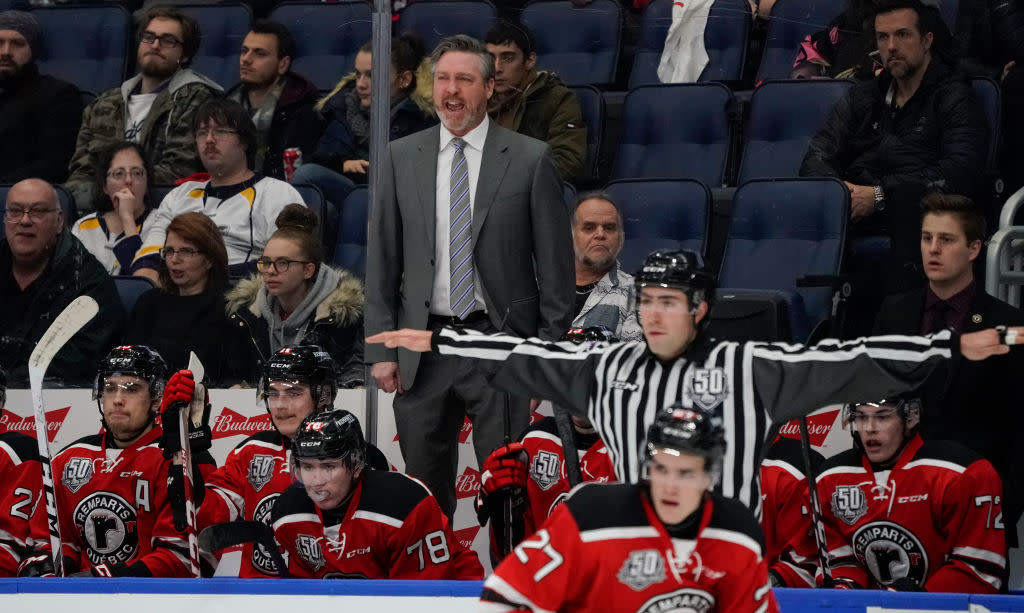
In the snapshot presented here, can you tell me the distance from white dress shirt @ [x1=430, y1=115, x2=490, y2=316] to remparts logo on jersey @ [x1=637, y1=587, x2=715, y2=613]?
1292 mm

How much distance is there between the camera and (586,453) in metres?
4.21

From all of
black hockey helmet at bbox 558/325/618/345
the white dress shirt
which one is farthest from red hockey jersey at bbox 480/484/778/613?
black hockey helmet at bbox 558/325/618/345

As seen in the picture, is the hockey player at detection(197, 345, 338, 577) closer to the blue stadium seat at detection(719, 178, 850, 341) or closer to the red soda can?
the red soda can

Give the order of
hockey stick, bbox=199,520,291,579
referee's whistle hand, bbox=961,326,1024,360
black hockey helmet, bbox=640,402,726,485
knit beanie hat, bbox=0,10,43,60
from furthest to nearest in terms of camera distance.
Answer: knit beanie hat, bbox=0,10,43,60 → hockey stick, bbox=199,520,291,579 → referee's whistle hand, bbox=961,326,1024,360 → black hockey helmet, bbox=640,402,726,485

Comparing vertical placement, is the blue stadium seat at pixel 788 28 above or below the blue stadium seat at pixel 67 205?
above

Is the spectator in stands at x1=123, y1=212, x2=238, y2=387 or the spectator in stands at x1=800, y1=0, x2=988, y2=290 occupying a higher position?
the spectator in stands at x1=800, y1=0, x2=988, y2=290

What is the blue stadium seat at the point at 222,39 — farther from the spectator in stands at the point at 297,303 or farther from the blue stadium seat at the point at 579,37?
the blue stadium seat at the point at 579,37

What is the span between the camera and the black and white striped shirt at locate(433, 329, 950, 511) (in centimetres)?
287

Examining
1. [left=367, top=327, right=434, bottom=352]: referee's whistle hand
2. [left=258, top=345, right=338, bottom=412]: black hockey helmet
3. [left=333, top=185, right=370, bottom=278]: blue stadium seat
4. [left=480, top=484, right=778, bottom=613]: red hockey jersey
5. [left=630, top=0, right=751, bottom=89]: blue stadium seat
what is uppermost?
[left=630, top=0, right=751, bottom=89]: blue stadium seat

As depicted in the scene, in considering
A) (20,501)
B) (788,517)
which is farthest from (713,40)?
(20,501)

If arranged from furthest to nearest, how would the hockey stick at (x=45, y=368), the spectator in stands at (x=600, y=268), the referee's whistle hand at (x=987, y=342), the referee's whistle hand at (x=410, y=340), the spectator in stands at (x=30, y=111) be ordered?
the spectator in stands at (x=30, y=111)
the spectator in stands at (x=600, y=268)
the hockey stick at (x=45, y=368)
the referee's whistle hand at (x=410, y=340)
the referee's whistle hand at (x=987, y=342)

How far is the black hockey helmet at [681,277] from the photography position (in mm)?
2879

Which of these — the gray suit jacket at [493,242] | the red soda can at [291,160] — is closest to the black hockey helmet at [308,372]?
the gray suit jacket at [493,242]

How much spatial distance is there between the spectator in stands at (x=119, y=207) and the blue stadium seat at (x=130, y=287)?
0.05 meters
